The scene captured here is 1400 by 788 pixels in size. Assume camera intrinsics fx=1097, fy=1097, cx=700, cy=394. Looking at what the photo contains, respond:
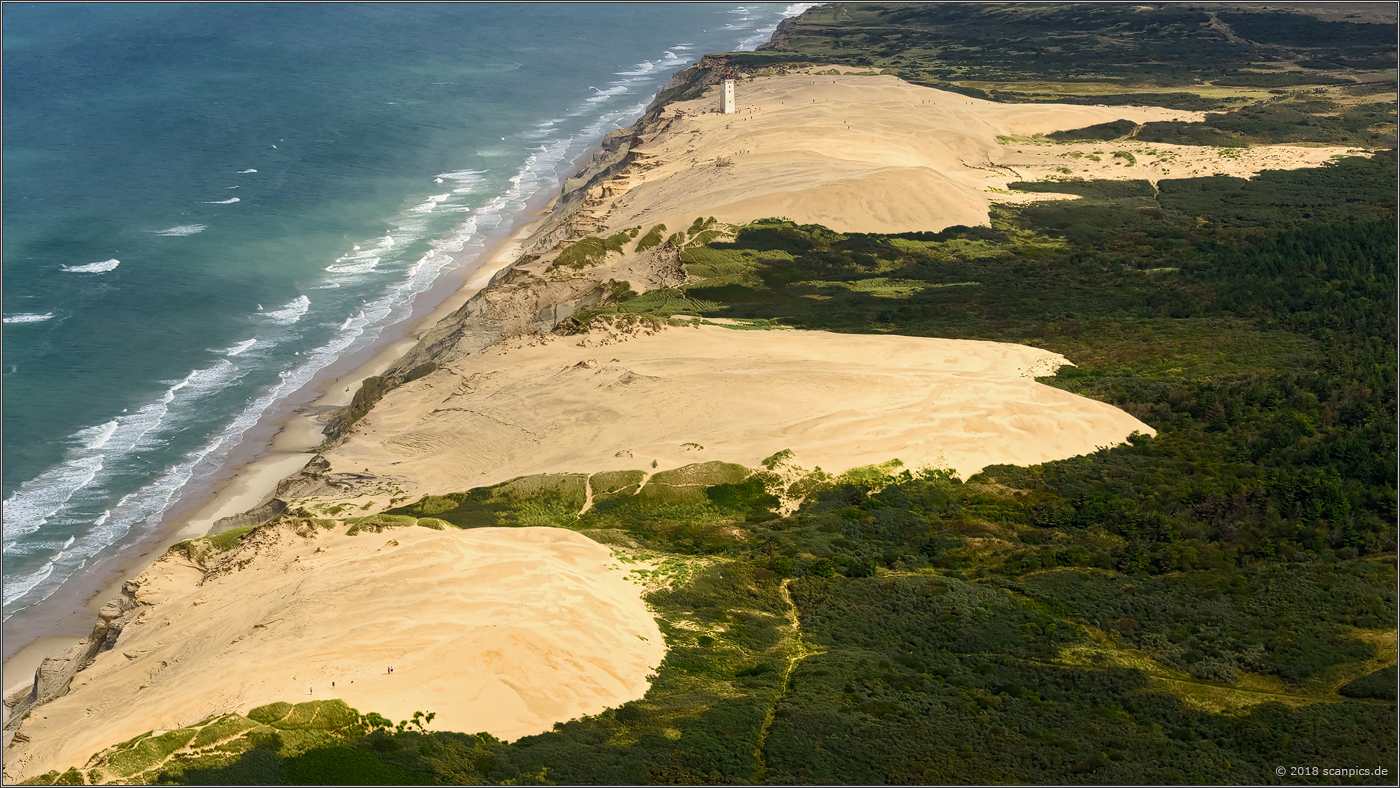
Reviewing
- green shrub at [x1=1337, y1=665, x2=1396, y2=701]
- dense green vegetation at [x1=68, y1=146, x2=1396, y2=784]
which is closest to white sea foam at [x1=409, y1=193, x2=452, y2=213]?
dense green vegetation at [x1=68, y1=146, x2=1396, y2=784]

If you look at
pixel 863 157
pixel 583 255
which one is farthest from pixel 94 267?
pixel 863 157

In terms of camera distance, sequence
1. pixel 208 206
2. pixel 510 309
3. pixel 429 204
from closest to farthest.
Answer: pixel 510 309, pixel 208 206, pixel 429 204

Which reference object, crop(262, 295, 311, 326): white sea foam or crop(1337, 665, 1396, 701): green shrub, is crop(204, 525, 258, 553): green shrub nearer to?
crop(1337, 665, 1396, 701): green shrub

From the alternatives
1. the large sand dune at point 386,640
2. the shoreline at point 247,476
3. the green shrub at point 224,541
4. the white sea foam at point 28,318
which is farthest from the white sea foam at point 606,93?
the large sand dune at point 386,640

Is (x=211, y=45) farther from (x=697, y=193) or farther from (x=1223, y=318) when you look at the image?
(x=1223, y=318)

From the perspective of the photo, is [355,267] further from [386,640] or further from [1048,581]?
[1048,581]

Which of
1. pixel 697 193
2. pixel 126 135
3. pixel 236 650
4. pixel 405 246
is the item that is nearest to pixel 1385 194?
pixel 697 193
